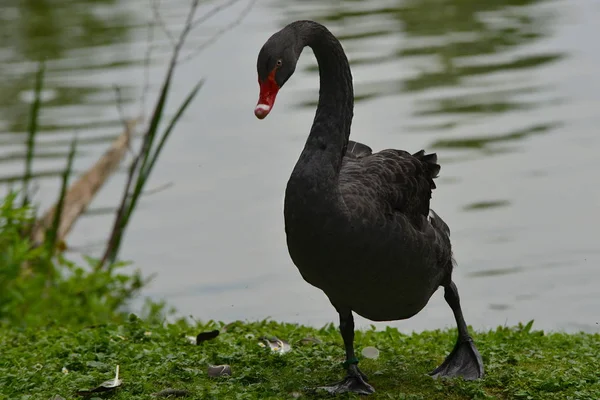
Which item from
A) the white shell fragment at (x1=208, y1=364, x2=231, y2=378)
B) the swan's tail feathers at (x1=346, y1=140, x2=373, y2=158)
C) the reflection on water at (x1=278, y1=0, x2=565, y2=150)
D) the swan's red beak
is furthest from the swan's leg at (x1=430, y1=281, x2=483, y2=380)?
the reflection on water at (x1=278, y1=0, x2=565, y2=150)

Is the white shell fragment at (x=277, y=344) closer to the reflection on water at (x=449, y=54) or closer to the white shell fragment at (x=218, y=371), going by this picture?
the white shell fragment at (x=218, y=371)

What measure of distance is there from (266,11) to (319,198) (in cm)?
1264

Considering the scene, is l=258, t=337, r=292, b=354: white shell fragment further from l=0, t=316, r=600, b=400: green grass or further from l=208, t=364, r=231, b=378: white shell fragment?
l=208, t=364, r=231, b=378: white shell fragment

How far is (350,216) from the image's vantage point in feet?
15.1

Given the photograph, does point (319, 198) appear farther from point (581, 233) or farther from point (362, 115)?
point (362, 115)

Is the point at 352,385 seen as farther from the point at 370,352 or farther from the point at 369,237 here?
the point at 369,237

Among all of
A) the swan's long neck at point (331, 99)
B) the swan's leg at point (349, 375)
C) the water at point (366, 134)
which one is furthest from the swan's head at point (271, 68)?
the water at point (366, 134)

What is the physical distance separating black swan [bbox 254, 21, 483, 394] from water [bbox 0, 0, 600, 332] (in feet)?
10.7

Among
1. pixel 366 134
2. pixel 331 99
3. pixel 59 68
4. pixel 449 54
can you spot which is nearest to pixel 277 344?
pixel 331 99

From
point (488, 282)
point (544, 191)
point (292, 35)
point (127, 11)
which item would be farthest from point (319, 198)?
point (127, 11)

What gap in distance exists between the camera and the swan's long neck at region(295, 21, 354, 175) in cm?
480

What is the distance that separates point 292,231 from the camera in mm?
4586

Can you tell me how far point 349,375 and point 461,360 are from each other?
627 millimetres

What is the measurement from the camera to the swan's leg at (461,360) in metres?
5.35
